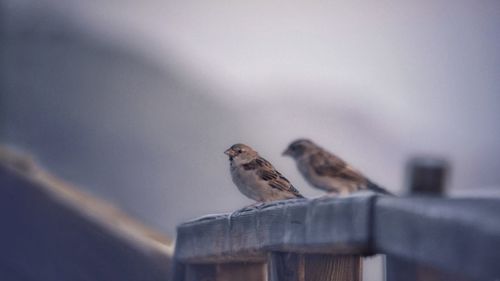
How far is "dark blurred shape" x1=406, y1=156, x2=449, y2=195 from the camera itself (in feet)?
8.10

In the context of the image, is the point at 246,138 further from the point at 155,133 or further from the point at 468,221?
the point at 468,221

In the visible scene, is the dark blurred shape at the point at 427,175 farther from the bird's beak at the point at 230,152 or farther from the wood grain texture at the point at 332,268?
the bird's beak at the point at 230,152

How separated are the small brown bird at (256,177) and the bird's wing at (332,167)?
0.80 m

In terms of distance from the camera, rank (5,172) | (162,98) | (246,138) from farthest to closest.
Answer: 1. (162,98)
2. (246,138)
3. (5,172)

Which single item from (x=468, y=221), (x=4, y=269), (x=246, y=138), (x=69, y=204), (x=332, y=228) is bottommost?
(x=468, y=221)

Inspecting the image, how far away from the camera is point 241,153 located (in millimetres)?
5762

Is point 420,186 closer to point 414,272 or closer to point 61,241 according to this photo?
point 414,272

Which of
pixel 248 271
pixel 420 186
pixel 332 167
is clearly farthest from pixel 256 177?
pixel 420 186

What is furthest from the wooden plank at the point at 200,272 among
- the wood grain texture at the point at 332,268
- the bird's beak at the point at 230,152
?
the bird's beak at the point at 230,152

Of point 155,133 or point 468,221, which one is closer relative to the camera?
point 468,221

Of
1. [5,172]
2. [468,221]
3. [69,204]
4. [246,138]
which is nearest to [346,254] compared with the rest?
[468,221]

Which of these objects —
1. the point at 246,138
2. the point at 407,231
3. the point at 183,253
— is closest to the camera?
the point at 407,231

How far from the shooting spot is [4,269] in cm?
505

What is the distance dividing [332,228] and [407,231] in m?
0.45
